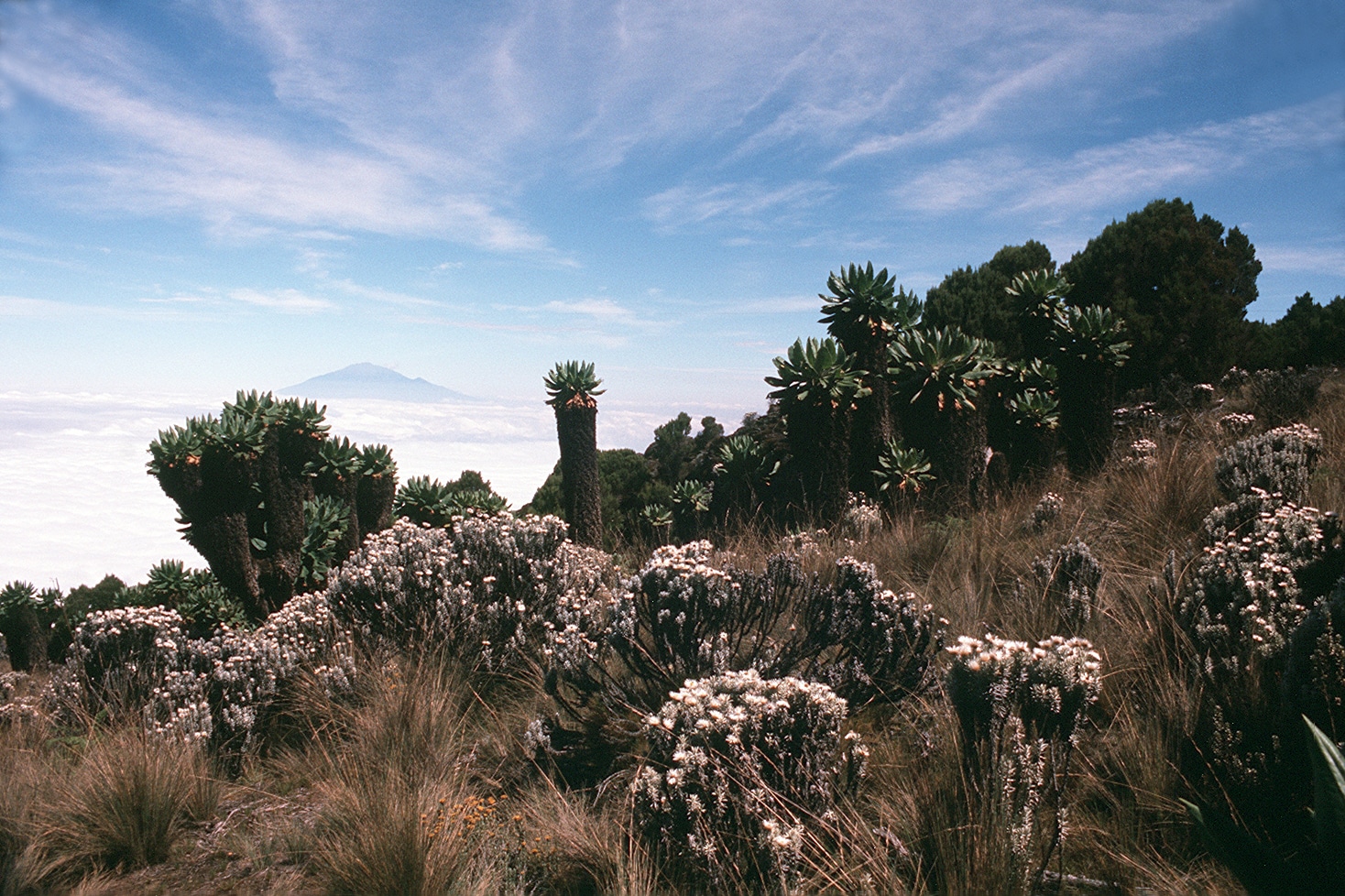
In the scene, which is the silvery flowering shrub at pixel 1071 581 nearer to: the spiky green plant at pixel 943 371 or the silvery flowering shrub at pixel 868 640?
the silvery flowering shrub at pixel 868 640

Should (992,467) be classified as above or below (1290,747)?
above

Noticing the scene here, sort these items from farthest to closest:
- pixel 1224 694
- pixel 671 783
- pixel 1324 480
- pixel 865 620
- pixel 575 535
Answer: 1. pixel 575 535
2. pixel 1324 480
3. pixel 865 620
4. pixel 1224 694
5. pixel 671 783

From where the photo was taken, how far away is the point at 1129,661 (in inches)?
184

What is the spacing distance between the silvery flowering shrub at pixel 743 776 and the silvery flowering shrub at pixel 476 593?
6.63 ft

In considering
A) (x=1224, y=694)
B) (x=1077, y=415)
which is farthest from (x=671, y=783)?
(x=1077, y=415)

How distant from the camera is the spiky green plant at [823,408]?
9664mm

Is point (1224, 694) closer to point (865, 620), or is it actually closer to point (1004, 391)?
point (865, 620)

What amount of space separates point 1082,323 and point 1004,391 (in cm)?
131

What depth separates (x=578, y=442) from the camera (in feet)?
34.6

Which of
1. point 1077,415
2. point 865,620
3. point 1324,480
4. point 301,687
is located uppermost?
point 1077,415

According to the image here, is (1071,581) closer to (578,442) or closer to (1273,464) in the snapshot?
(1273,464)

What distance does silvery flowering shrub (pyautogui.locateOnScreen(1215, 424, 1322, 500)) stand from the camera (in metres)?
6.70

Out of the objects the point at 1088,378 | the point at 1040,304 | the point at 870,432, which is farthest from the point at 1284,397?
the point at 870,432

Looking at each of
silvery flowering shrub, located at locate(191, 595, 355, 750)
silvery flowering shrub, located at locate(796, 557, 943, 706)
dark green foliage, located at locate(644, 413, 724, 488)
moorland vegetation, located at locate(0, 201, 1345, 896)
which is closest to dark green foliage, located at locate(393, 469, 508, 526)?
moorland vegetation, located at locate(0, 201, 1345, 896)
